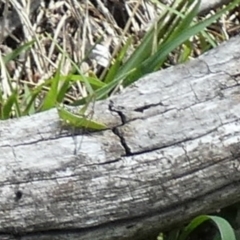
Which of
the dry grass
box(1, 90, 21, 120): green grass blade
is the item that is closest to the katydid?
box(1, 90, 21, 120): green grass blade

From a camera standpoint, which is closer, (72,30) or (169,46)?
(169,46)

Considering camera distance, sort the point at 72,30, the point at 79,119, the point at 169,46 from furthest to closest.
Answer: the point at 72,30, the point at 169,46, the point at 79,119

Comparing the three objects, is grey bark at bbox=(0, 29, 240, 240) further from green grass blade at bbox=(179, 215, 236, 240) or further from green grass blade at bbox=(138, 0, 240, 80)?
green grass blade at bbox=(138, 0, 240, 80)

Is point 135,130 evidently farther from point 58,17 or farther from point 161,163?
point 58,17

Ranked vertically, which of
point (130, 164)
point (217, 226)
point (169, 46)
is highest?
point (169, 46)

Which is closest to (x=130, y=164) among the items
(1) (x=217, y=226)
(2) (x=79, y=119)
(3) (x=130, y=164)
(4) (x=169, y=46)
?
(3) (x=130, y=164)

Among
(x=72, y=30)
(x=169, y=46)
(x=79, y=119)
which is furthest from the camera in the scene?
(x=72, y=30)

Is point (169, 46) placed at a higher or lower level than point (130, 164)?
higher

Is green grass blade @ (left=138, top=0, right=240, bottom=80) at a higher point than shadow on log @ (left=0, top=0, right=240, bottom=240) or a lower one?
higher

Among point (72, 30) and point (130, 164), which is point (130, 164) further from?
point (72, 30)

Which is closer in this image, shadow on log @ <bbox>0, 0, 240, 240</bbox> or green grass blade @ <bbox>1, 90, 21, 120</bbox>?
shadow on log @ <bbox>0, 0, 240, 240</bbox>
